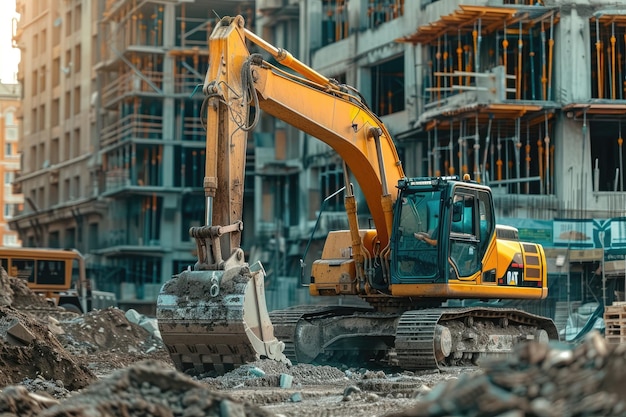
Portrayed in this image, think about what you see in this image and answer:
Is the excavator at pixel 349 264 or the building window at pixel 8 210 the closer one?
the excavator at pixel 349 264

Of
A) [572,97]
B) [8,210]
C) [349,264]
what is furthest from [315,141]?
[8,210]

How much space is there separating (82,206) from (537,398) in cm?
7002

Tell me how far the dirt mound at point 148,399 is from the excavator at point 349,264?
21.8 ft

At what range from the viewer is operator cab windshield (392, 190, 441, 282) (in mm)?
20188

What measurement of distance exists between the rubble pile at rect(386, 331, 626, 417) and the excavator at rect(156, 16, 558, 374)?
874 cm

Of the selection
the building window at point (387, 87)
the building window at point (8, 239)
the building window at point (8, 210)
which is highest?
the building window at point (387, 87)

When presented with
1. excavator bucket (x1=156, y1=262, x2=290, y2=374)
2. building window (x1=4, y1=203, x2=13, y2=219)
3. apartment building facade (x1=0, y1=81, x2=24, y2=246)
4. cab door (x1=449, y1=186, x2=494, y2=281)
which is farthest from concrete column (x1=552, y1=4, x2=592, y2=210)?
building window (x1=4, y1=203, x2=13, y2=219)

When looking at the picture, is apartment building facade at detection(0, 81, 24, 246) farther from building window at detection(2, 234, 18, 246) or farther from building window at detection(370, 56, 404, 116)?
building window at detection(370, 56, 404, 116)

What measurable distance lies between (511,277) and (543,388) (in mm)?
13717

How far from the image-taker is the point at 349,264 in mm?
21547

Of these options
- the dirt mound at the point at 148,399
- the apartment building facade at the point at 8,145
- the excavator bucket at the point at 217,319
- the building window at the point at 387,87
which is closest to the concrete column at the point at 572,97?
the building window at the point at 387,87

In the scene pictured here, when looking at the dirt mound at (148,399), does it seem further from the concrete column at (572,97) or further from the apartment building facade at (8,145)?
the apartment building facade at (8,145)

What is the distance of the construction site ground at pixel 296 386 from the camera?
8.04m

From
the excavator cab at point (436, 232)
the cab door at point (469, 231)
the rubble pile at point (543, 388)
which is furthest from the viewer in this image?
the cab door at point (469, 231)
